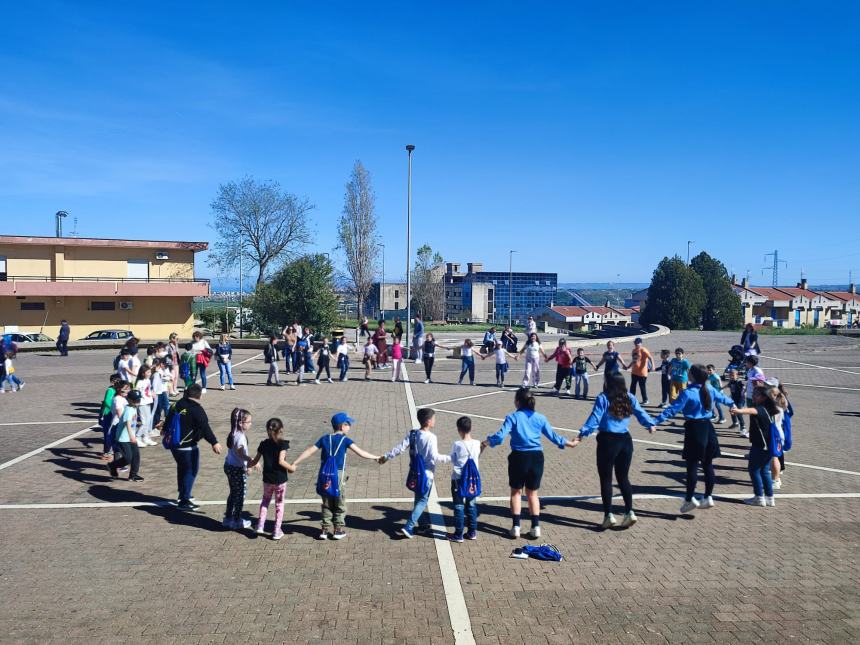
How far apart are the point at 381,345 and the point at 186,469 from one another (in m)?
15.0

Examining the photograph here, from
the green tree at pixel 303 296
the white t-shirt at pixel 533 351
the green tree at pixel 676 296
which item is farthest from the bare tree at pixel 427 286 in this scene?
the white t-shirt at pixel 533 351

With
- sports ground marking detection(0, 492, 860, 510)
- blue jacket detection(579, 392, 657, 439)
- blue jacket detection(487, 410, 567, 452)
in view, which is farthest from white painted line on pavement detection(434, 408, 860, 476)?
blue jacket detection(487, 410, 567, 452)

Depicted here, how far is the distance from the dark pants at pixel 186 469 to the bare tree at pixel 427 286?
255ft

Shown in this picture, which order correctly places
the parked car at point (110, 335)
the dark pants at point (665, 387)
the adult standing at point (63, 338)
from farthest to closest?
the parked car at point (110, 335), the adult standing at point (63, 338), the dark pants at point (665, 387)

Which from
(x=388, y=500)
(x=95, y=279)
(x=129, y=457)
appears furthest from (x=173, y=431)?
(x=95, y=279)

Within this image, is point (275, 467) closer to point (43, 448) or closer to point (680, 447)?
point (43, 448)

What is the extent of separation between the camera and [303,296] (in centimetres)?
3450

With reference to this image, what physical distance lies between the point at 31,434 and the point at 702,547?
12.4 m

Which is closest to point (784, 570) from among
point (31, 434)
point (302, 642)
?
point (302, 642)

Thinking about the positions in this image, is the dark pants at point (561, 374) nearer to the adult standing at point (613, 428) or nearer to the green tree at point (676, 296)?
the adult standing at point (613, 428)

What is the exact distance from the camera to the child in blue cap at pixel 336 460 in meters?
7.34

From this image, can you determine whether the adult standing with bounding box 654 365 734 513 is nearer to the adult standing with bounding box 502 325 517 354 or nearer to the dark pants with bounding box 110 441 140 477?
the dark pants with bounding box 110 441 140 477

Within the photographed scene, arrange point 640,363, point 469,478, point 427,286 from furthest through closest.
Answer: point 427,286
point 640,363
point 469,478

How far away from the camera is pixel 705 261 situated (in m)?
64.0
